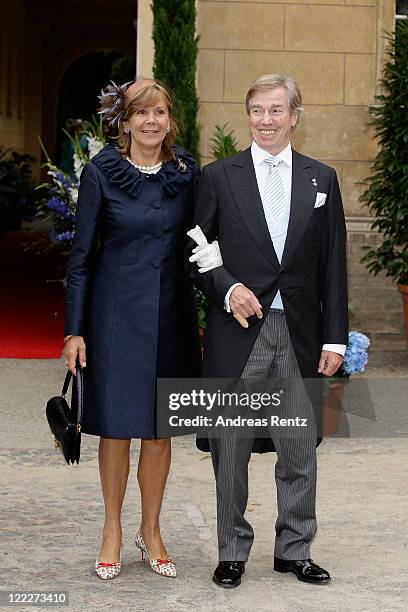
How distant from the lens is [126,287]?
498 cm

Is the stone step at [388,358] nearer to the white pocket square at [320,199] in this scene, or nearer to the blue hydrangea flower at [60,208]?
the blue hydrangea flower at [60,208]

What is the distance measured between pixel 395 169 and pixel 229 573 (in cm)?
555

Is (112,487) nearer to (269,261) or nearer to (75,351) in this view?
(75,351)

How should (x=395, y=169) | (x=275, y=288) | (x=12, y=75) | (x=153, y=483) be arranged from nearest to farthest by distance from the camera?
1. (x=275, y=288)
2. (x=153, y=483)
3. (x=395, y=169)
4. (x=12, y=75)

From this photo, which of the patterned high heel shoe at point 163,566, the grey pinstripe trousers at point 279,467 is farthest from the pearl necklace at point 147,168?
the patterned high heel shoe at point 163,566

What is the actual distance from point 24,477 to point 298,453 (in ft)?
7.00

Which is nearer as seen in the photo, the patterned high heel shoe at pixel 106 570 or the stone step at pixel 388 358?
the patterned high heel shoe at pixel 106 570

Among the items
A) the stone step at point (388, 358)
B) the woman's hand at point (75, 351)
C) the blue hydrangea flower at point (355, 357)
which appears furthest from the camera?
the stone step at point (388, 358)

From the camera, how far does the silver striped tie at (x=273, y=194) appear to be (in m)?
4.90

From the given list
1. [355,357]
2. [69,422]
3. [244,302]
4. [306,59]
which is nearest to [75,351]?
[69,422]

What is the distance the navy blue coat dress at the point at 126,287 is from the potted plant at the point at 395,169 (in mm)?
5119

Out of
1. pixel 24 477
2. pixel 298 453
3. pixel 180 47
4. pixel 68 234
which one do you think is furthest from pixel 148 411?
pixel 180 47

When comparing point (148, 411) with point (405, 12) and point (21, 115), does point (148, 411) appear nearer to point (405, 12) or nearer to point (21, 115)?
point (405, 12)

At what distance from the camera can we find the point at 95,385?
5020 mm
